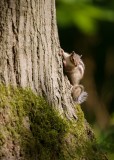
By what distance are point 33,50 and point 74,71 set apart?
0.57m

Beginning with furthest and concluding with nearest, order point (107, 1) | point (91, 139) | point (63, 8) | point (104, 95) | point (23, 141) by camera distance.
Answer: point (104, 95), point (107, 1), point (63, 8), point (91, 139), point (23, 141)

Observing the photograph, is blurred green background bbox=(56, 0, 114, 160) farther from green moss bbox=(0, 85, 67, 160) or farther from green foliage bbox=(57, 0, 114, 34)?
green moss bbox=(0, 85, 67, 160)

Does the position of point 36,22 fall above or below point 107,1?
below

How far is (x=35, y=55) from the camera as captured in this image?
432 centimetres

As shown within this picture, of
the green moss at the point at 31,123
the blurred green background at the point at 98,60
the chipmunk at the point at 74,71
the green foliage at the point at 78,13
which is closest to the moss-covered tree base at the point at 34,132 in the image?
the green moss at the point at 31,123

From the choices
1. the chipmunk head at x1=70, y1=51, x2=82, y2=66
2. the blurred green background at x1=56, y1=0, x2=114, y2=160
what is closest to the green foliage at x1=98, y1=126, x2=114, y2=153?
the chipmunk head at x1=70, y1=51, x2=82, y2=66

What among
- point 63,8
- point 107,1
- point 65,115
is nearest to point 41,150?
point 65,115

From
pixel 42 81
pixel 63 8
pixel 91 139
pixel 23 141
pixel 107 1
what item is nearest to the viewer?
pixel 23 141

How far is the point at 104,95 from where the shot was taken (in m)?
10.6

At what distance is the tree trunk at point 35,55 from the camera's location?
13.6 ft

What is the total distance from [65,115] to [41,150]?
43cm

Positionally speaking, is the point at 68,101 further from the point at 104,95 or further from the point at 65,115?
the point at 104,95

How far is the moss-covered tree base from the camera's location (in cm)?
401

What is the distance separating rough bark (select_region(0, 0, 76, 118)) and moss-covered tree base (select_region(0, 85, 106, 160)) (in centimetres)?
9
